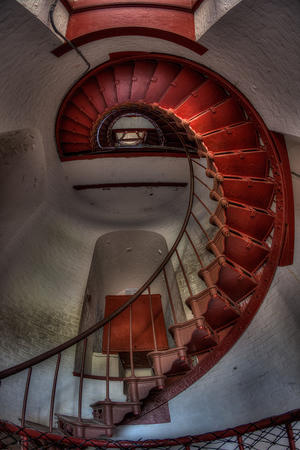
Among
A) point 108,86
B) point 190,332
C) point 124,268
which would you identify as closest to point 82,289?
point 124,268

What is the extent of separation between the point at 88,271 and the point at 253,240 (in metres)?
3.21

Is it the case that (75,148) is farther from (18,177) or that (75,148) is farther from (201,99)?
(201,99)

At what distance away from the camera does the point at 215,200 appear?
3953 mm

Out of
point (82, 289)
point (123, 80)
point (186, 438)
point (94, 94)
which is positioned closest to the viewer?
point (186, 438)

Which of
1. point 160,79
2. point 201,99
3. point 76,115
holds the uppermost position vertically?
point 76,115

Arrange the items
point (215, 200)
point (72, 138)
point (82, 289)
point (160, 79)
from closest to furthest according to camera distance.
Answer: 1. point (215, 200)
2. point (160, 79)
3. point (72, 138)
4. point (82, 289)

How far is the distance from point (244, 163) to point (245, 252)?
42.2 inches

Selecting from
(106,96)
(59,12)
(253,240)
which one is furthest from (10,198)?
(253,240)

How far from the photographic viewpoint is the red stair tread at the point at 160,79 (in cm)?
388

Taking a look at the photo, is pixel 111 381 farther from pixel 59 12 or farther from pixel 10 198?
pixel 59 12

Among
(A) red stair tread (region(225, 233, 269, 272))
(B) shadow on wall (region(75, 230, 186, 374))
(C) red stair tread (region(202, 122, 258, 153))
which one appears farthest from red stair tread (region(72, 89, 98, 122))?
(A) red stair tread (region(225, 233, 269, 272))

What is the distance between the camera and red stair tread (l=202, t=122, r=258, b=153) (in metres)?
3.69

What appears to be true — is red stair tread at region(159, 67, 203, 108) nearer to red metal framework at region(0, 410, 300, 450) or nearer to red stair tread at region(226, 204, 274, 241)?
red stair tread at region(226, 204, 274, 241)

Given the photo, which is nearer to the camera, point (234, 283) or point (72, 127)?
point (234, 283)
